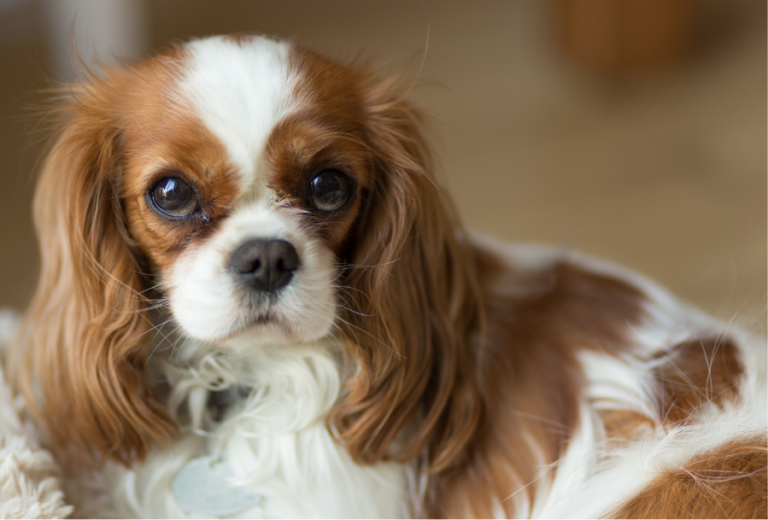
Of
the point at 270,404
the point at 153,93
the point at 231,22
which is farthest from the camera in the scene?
the point at 231,22

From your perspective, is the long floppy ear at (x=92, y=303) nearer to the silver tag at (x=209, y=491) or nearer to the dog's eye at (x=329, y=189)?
the silver tag at (x=209, y=491)

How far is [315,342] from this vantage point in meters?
1.17

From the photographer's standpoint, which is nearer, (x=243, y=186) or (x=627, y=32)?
(x=243, y=186)

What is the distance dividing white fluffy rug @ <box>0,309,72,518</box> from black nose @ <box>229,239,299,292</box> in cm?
50

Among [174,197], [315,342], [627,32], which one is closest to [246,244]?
[174,197]

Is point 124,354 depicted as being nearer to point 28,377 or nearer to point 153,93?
point 28,377

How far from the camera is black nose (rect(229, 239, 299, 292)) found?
0.98 meters

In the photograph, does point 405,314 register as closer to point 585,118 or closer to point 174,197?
point 174,197

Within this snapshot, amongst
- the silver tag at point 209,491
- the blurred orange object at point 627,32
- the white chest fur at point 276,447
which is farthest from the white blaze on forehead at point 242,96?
the blurred orange object at point 627,32

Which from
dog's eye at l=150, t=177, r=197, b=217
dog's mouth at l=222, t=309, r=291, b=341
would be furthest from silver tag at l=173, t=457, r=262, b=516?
dog's eye at l=150, t=177, r=197, b=217

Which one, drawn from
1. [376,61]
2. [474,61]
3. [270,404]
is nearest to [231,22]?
[474,61]

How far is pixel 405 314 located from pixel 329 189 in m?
0.25

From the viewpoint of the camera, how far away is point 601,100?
3.33m

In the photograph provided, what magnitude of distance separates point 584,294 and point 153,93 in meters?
0.83
